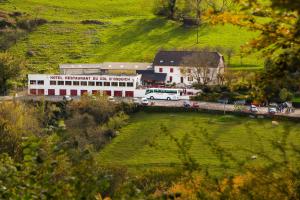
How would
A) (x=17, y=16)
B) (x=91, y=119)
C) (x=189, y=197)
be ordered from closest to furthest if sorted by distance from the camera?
(x=189, y=197), (x=91, y=119), (x=17, y=16)

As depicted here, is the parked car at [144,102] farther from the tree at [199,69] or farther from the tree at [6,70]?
the tree at [6,70]

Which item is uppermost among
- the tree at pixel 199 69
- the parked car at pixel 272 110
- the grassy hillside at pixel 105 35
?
the grassy hillside at pixel 105 35

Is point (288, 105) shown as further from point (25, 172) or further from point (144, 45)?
point (25, 172)

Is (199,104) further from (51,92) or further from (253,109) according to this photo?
(51,92)

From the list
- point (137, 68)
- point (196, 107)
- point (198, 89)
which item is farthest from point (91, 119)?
point (137, 68)

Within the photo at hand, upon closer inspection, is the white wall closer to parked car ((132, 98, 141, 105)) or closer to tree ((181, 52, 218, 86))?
parked car ((132, 98, 141, 105))

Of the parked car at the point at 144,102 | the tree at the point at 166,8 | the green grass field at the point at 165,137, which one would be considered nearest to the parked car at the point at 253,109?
the green grass field at the point at 165,137

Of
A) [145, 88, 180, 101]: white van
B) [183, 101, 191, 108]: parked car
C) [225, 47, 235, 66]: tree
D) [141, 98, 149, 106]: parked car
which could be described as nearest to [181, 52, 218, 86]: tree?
[145, 88, 180, 101]: white van
